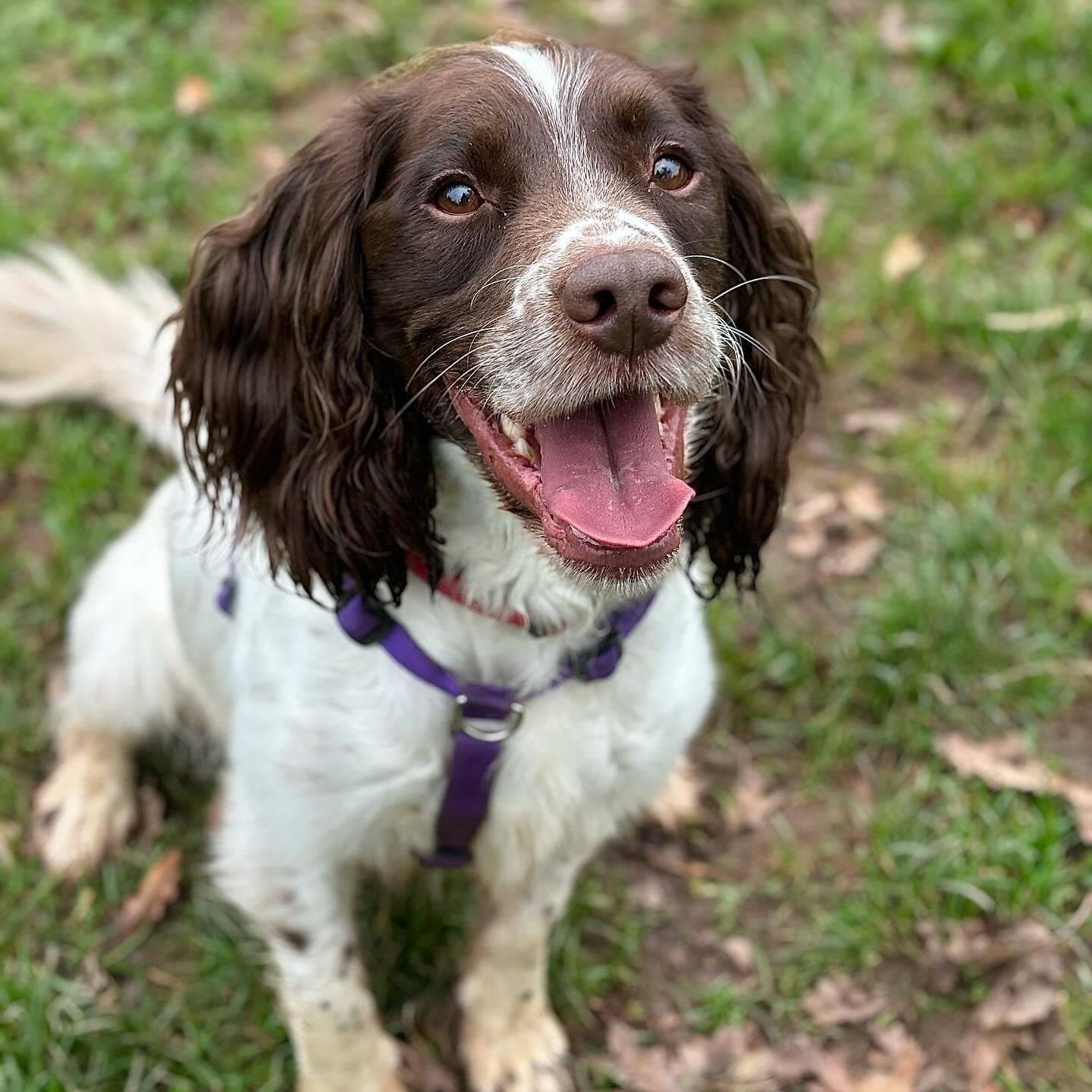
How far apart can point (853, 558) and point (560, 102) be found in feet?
7.62

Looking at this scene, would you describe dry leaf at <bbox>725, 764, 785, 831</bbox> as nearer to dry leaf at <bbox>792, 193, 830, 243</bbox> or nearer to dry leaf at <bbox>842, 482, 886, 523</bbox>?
dry leaf at <bbox>842, 482, 886, 523</bbox>

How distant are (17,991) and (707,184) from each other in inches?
94.5

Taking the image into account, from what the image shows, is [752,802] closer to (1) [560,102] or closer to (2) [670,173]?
(2) [670,173]

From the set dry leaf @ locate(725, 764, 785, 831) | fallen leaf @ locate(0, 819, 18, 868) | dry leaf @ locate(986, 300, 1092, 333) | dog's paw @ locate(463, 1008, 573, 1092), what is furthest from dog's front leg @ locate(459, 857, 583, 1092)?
dry leaf @ locate(986, 300, 1092, 333)

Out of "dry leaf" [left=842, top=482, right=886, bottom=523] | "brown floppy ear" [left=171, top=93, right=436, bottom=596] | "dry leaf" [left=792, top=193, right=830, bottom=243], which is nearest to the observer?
"brown floppy ear" [left=171, top=93, right=436, bottom=596]

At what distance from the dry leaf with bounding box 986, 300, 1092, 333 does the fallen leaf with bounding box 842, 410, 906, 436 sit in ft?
1.41

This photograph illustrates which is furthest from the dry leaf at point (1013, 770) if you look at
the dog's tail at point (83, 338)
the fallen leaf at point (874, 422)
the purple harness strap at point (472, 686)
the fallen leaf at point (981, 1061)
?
the dog's tail at point (83, 338)

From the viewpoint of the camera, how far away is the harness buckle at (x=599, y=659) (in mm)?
2730

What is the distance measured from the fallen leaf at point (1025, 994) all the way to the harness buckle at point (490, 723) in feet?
4.97

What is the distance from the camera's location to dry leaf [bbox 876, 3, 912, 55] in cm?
572

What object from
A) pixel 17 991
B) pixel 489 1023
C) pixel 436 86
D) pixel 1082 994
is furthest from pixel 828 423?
pixel 17 991

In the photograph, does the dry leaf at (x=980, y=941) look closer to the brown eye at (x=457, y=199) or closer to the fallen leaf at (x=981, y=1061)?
the fallen leaf at (x=981, y=1061)

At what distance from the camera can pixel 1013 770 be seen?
378 centimetres

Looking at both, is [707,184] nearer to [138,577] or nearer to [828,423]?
[138,577]
